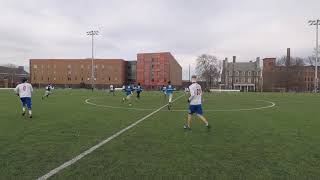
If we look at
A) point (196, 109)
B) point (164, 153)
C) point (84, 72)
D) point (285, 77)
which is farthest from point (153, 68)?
point (164, 153)

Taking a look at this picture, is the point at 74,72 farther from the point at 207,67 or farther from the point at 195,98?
the point at 195,98

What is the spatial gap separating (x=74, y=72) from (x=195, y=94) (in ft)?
458

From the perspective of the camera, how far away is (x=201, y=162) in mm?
7246

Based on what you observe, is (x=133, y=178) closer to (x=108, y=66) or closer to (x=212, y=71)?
(x=212, y=71)

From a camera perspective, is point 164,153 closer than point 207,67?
Yes

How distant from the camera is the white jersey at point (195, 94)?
40.2ft

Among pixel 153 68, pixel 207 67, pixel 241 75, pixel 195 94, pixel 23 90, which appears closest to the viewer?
pixel 195 94

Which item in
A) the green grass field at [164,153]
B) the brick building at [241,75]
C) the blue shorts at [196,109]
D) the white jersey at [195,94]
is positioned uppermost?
the brick building at [241,75]

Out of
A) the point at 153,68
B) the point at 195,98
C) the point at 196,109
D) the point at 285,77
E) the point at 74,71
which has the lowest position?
the point at 196,109

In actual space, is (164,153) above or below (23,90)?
below

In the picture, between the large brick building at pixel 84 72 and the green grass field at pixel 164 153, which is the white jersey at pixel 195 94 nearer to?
the green grass field at pixel 164 153

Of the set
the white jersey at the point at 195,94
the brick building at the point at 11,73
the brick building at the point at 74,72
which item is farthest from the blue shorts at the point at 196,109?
the brick building at the point at 11,73

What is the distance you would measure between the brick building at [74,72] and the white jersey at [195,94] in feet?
435

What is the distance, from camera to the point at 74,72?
481ft
